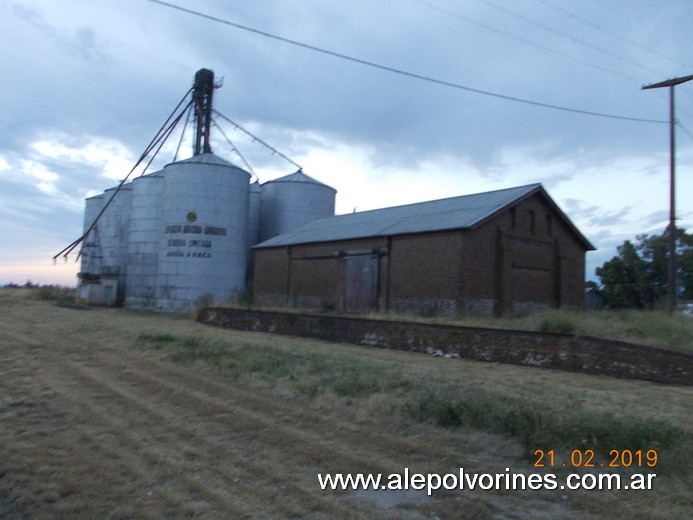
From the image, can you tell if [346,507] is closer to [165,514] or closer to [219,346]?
[165,514]

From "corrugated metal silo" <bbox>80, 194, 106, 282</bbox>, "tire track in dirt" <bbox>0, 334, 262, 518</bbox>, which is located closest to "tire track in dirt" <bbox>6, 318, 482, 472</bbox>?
"tire track in dirt" <bbox>0, 334, 262, 518</bbox>

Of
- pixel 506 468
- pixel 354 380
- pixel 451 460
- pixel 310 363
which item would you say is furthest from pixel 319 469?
pixel 310 363

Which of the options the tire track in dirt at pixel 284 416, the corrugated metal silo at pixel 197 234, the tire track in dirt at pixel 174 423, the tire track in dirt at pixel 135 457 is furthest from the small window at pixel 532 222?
the tire track in dirt at pixel 135 457

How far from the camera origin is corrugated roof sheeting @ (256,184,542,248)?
25.1 metres

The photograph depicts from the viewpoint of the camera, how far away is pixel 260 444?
6.71m

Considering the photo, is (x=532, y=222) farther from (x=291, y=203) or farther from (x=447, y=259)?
(x=291, y=203)

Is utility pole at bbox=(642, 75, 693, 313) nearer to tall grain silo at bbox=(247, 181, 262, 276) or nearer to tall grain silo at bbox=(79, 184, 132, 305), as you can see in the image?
tall grain silo at bbox=(247, 181, 262, 276)

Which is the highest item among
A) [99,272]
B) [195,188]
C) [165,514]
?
[195,188]

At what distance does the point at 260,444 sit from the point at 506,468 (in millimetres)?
2547

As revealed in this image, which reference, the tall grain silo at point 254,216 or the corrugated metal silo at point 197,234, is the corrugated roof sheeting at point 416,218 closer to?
the corrugated metal silo at point 197,234

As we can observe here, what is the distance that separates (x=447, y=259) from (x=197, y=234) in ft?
53.9

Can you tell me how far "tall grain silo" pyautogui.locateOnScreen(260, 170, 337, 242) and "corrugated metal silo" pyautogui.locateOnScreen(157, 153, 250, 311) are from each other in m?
6.08

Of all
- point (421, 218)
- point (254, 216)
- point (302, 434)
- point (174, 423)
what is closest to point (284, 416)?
point (302, 434)

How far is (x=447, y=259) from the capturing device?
2397 centimetres
